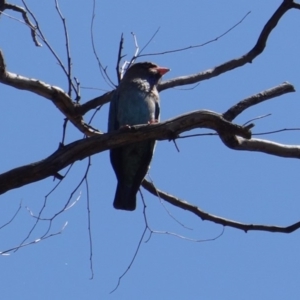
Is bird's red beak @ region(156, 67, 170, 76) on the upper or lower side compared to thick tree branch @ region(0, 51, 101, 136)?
upper

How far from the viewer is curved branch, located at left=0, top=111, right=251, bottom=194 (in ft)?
14.3

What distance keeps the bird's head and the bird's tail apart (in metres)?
1.04

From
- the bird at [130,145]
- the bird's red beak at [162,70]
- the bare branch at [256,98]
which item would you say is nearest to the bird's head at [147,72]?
the bird's red beak at [162,70]

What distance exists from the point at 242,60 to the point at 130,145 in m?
1.07

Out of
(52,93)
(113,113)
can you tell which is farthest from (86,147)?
(113,113)

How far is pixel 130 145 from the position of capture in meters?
5.93

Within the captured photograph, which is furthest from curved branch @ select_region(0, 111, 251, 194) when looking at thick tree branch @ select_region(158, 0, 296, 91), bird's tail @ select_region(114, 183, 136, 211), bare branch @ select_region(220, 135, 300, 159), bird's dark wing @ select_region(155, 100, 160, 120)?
bird's dark wing @ select_region(155, 100, 160, 120)

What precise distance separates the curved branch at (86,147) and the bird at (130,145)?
4.45 feet

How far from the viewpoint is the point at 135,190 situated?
19.1 ft

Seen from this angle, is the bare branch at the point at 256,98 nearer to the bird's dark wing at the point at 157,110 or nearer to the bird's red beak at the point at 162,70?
the bird's dark wing at the point at 157,110

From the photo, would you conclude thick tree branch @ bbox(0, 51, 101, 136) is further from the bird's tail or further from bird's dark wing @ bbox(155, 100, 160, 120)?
bird's dark wing @ bbox(155, 100, 160, 120)

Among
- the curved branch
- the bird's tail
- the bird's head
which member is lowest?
the curved branch

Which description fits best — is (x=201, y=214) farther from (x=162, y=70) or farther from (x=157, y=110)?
(x=162, y=70)

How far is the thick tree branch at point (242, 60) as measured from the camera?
207 inches
